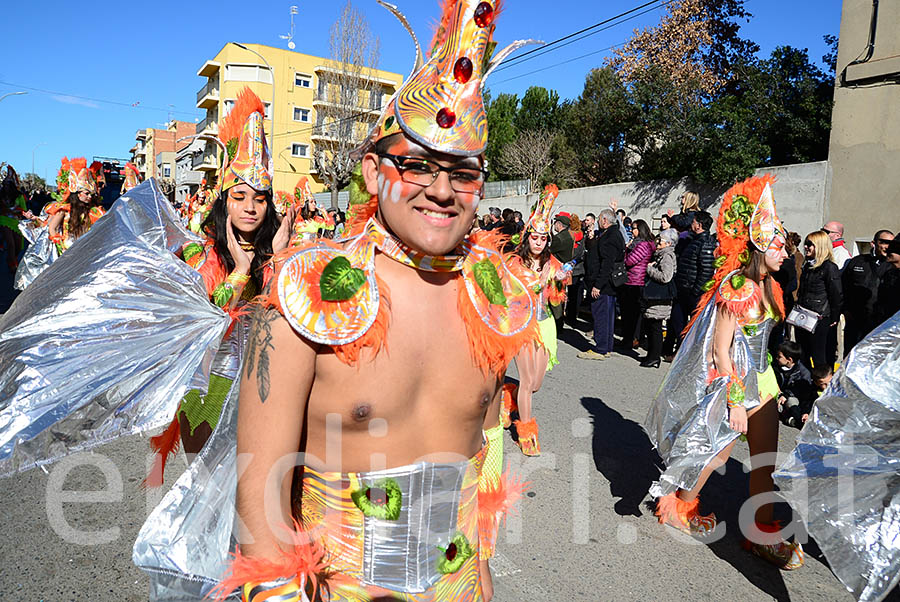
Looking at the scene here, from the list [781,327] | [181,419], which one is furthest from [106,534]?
[781,327]

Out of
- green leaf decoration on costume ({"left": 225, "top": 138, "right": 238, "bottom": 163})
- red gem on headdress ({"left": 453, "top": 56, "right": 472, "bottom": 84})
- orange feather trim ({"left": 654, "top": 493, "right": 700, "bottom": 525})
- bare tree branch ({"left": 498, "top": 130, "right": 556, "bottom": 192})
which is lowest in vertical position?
orange feather trim ({"left": 654, "top": 493, "right": 700, "bottom": 525})

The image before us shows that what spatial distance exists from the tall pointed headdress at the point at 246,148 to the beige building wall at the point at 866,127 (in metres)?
11.3

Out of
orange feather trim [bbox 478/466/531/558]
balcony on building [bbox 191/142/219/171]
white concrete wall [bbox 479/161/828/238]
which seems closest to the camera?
orange feather trim [bbox 478/466/531/558]

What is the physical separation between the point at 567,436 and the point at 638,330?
436 centimetres

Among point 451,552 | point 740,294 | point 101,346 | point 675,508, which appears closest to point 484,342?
point 451,552

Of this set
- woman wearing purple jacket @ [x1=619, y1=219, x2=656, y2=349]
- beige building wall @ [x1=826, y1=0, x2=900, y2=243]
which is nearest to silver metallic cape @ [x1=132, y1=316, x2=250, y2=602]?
woman wearing purple jacket @ [x1=619, y1=219, x2=656, y2=349]

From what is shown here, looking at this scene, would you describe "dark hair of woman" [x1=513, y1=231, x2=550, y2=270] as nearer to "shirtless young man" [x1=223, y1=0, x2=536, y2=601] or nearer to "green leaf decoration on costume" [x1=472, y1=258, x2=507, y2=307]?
"green leaf decoration on costume" [x1=472, y1=258, x2=507, y2=307]

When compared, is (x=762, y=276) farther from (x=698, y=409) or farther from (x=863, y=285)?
(x=863, y=285)

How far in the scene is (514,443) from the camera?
5.60 metres

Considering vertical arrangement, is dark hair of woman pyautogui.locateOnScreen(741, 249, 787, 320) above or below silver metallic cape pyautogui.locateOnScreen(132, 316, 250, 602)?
above

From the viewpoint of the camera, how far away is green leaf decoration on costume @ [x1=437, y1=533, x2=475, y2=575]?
1.61m

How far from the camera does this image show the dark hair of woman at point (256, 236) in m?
3.59

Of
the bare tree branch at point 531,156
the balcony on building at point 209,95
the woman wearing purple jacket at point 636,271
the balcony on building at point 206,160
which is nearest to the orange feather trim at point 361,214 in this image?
the woman wearing purple jacket at point 636,271

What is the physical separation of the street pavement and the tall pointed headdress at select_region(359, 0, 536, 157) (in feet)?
8.49
